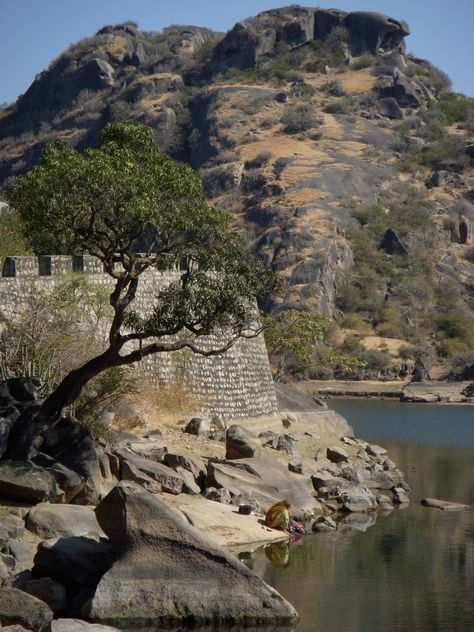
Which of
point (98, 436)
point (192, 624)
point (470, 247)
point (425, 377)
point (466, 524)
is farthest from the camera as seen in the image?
point (470, 247)

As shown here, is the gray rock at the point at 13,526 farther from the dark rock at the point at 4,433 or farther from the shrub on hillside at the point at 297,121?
the shrub on hillside at the point at 297,121

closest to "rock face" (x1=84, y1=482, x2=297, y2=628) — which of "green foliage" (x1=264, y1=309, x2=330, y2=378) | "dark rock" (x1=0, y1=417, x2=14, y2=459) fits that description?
"dark rock" (x1=0, y1=417, x2=14, y2=459)

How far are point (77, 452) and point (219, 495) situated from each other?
3.01 m

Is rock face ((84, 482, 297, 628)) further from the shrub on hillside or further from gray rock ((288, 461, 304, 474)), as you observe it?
the shrub on hillside

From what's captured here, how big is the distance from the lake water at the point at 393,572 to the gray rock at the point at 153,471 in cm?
206

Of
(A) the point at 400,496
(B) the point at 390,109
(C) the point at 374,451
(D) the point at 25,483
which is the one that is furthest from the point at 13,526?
(B) the point at 390,109

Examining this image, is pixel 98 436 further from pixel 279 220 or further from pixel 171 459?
pixel 279 220

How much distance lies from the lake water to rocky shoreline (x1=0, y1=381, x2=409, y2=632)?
27.7 inches

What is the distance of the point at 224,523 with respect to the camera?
17969 mm

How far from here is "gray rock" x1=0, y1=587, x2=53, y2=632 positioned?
1208cm

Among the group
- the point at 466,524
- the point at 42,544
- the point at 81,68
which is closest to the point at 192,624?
the point at 42,544

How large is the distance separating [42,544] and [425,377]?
2160 inches

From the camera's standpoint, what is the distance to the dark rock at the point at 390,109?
10412 cm

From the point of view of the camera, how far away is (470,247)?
87.6 m
